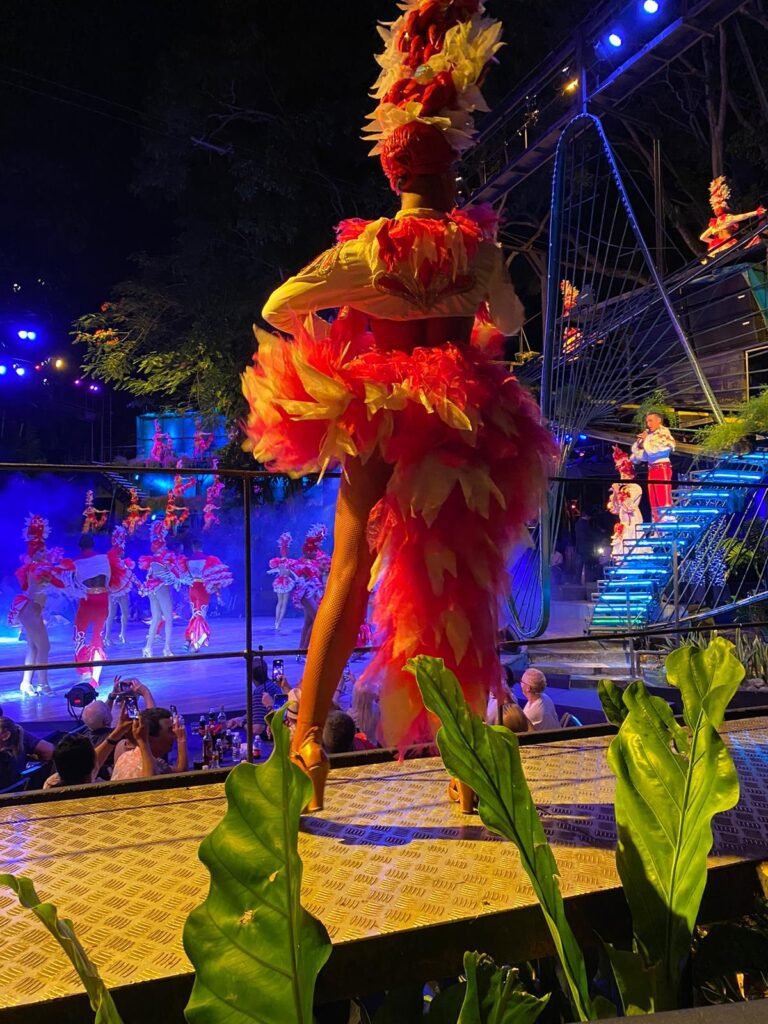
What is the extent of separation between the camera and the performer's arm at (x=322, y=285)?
1.41 metres

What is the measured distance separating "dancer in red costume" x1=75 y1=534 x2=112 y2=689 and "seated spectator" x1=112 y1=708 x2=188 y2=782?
4.67 meters

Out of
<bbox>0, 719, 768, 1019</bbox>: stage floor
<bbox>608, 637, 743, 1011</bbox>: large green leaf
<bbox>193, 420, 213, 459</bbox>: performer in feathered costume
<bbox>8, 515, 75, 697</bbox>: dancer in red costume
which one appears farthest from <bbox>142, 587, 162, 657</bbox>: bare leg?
<bbox>608, 637, 743, 1011</bbox>: large green leaf

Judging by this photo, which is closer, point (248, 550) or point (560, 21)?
point (248, 550)

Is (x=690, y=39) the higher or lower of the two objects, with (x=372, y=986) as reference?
higher

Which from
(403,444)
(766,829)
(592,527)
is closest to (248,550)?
(403,444)

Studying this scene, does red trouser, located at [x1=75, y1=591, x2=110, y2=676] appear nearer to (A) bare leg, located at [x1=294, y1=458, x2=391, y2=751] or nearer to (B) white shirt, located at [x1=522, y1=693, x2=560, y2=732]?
(B) white shirt, located at [x1=522, y1=693, x2=560, y2=732]

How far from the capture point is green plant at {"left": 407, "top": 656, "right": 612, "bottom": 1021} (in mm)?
654

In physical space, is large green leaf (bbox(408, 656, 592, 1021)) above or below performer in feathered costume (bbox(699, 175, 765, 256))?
below

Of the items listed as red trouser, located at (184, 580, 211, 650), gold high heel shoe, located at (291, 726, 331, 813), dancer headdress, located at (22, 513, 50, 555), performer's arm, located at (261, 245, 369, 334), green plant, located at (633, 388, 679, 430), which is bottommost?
red trouser, located at (184, 580, 211, 650)

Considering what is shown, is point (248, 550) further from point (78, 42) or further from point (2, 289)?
point (2, 289)

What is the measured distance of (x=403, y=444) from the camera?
1388mm

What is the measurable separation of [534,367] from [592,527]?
5.74 m

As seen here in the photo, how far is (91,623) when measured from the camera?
7.82 m

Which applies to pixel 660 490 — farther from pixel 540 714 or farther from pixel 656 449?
pixel 540 714
